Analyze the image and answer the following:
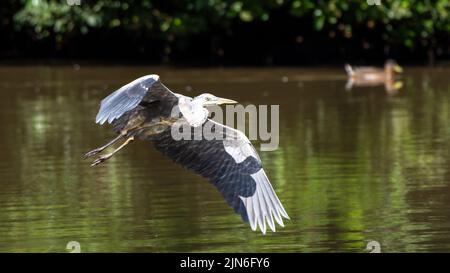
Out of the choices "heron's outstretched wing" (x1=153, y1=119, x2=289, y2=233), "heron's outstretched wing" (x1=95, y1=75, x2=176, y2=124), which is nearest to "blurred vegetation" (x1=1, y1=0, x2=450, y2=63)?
"heron's outstretched wing" (x1=153, y1=119, x2=289, y2=233)

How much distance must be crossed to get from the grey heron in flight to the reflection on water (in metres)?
0.34

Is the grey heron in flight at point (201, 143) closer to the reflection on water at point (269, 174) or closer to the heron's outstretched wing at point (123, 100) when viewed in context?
the heron's outstretched wing at point (123, 100)

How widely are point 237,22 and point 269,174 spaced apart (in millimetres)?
12704

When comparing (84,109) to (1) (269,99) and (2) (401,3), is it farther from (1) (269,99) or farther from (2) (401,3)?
(2) (401,3)

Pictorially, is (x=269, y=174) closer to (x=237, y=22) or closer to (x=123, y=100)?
(x=123, y=100)

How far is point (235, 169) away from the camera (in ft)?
28.8

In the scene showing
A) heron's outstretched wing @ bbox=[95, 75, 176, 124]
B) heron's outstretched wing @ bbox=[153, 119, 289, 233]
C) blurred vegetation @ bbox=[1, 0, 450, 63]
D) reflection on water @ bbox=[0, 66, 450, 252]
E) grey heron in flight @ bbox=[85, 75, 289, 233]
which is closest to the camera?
heron's outstretched wing @ bbox=[95, 75, 176, 124]

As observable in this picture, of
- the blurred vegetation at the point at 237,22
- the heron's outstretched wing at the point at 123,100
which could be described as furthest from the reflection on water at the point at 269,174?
the blurred vegetation at the point at 237,22

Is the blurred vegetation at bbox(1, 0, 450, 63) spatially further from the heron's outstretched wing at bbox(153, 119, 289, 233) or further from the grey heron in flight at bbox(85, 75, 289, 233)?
the heron's outstretched wing at bbox(153, 119, 289, 233)

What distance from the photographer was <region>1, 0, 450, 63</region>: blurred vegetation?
2311 cm

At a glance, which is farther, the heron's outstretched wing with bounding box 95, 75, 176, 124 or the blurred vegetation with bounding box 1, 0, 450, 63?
the blurred vegetation with bounding box 1, 0, 450, 63

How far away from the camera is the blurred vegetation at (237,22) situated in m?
23.1

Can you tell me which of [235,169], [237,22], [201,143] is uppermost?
[237,22]

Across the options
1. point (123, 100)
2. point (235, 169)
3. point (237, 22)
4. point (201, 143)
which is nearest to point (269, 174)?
point (201, 143)
